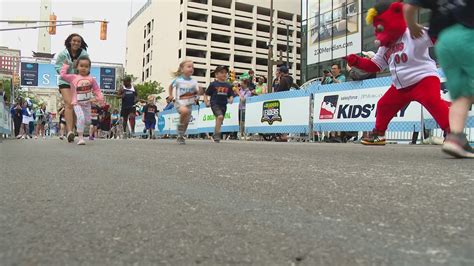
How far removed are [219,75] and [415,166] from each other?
832cm

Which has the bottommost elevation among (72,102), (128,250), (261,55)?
(128,250)

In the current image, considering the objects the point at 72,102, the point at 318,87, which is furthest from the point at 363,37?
the point at 72,102

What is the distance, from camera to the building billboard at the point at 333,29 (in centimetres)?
3331

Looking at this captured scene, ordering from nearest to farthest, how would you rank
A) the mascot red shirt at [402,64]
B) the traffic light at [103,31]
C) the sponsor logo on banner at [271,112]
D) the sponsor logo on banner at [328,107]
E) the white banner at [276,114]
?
1. the mascot red shirt at [402,64]
2. the sponsor logo on banner at [328,107]
3. the white banner at [276,114]
4. the sponsor logo on banner at [271,112]
5. the traffic light at [103,31]

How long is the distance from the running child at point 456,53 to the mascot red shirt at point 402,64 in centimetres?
106

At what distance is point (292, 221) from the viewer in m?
1.83

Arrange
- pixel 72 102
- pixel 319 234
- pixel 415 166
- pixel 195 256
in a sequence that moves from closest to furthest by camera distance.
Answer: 1. pixel 195 256
2. pixel 319 234
3. pixel 415 166
4. pixel 72 102

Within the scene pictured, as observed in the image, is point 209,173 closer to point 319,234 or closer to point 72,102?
point 319,234

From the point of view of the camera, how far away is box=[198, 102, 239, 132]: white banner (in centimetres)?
1602

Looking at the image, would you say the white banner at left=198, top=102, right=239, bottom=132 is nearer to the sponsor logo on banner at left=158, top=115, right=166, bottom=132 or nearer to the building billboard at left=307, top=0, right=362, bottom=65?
the sponsor logo on banner at left=158, top=115, right=166, bottom=132

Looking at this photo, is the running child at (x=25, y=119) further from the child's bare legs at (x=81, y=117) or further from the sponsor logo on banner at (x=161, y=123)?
the child's bare legs at (x=81, y=117)

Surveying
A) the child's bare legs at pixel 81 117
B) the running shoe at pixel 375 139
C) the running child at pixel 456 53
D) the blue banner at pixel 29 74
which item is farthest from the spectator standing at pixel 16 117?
the blue banner at pixel 29 74

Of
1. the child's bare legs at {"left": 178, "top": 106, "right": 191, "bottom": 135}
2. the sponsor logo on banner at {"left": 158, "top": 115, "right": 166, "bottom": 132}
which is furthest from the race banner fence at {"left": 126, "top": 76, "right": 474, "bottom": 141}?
the sponsor logo on banner at {"left": 158, "top": 115, "right": 166, "bottom": 132}

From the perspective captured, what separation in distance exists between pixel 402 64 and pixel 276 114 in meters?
7.89
